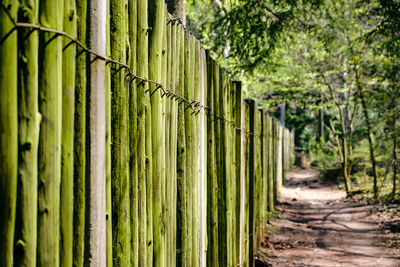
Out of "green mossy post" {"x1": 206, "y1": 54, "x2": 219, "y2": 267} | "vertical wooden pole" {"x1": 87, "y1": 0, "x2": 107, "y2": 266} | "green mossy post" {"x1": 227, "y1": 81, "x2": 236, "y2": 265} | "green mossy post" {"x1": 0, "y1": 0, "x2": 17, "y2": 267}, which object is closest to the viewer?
"green mossy post" {"x1": 0, "y1": 0, "x2": 17, "y2": 267}

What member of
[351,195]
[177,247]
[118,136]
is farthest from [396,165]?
[118,136]

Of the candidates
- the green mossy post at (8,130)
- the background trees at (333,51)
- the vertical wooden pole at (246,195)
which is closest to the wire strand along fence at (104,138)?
the green mossy post at (8,130)

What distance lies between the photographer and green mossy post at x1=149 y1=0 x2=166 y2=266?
214 cm

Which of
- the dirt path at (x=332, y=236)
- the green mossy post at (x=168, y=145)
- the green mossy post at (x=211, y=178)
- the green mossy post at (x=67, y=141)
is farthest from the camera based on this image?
the dirt path at (x=332, y=236)

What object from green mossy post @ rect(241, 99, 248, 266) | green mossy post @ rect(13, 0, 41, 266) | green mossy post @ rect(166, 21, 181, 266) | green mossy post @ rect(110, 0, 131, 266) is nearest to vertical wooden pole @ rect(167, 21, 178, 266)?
green mossy post @ rect(166, 21, 181, 266)

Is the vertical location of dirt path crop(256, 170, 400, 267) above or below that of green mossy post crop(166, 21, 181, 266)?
below

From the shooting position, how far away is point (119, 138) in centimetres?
174

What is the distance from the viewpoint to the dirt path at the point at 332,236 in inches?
249

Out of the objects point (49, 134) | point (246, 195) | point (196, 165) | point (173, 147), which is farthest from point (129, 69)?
point (246, 195)

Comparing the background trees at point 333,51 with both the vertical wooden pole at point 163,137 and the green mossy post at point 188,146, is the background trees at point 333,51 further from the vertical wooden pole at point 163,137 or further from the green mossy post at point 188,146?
the vertical wooden pole at point 163,137

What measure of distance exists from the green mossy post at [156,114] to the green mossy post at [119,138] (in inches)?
15.0

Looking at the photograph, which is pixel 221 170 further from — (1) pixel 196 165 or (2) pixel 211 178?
(1) pixel 196 165

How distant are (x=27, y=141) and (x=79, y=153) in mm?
280

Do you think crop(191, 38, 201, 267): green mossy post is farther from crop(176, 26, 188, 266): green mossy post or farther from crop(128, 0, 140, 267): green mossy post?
crop(128, 0, 140, 267): green mossy post
